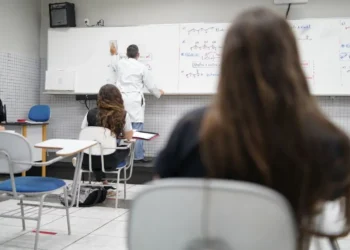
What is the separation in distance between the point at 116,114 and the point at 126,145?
309 millimetres

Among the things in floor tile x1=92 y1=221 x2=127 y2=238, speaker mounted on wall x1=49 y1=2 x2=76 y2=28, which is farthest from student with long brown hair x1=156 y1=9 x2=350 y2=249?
speaker mounted on wall x1=49 y1=2 x2=76 y2=28

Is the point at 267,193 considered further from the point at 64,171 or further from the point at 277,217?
the point at 64,171

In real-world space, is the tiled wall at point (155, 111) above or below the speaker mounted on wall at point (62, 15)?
below

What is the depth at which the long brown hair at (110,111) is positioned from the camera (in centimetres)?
360

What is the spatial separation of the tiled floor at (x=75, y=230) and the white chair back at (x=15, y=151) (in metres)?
0.60

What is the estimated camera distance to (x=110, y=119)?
3.60 meters

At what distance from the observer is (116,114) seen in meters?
3.63

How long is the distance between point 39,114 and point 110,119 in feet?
7.15

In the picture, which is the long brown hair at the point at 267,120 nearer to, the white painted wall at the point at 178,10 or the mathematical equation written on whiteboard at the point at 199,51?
the mathematical equation written on whiteboard at the point at 199,51

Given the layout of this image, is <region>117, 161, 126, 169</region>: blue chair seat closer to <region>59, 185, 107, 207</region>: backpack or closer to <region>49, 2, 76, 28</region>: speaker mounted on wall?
<region>59, 185, 107, 207</region>: backpack

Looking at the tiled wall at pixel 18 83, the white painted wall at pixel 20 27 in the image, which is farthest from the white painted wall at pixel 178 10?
the tiled wall at pixel 18 83

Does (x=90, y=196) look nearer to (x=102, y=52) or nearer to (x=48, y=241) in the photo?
(x=48, y=241)

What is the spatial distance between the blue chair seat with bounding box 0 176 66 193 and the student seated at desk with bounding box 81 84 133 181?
1043 mm

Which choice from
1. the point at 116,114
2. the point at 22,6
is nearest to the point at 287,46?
the point at 116,114
